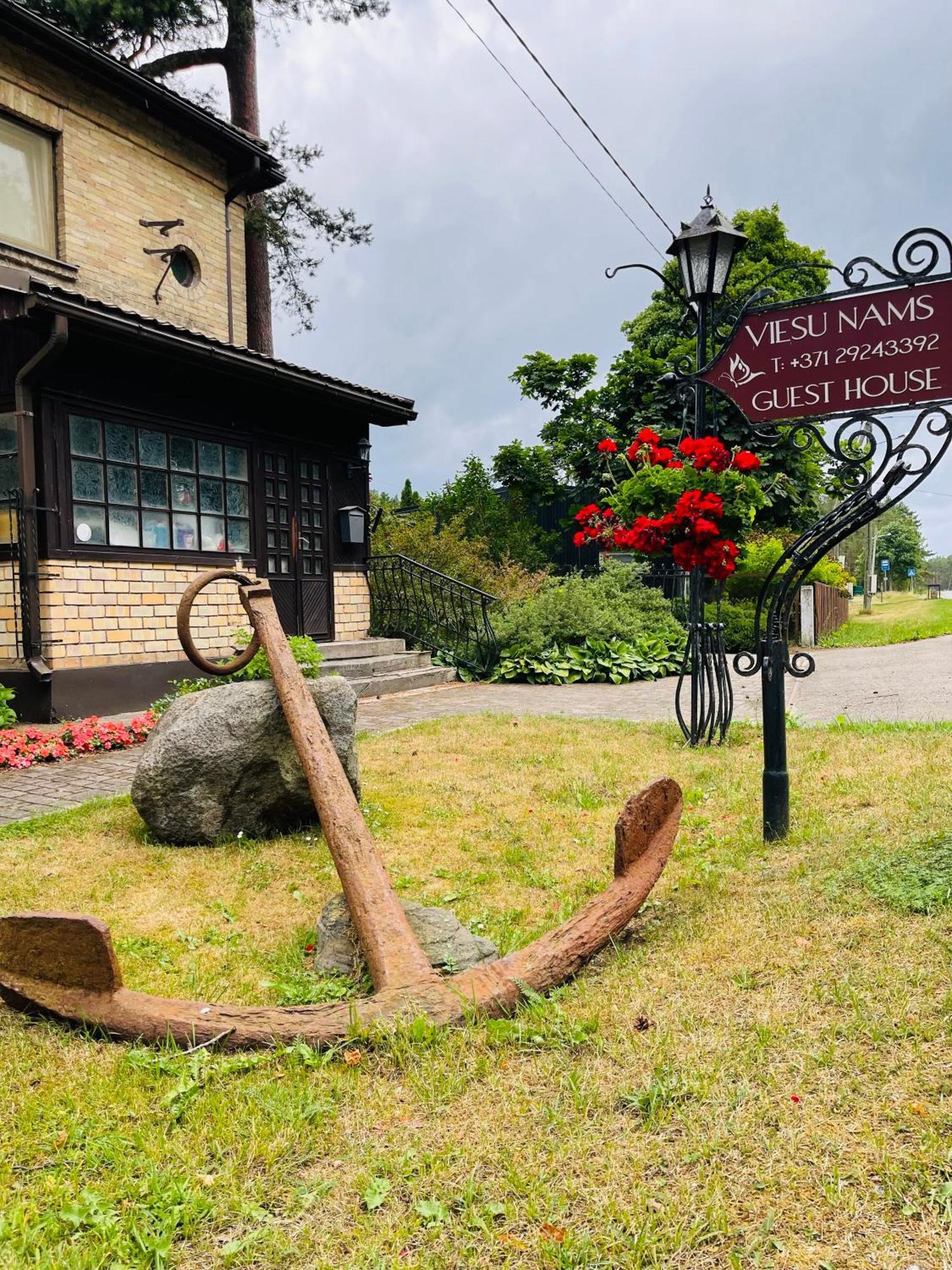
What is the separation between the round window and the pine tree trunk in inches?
69.8

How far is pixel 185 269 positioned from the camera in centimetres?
1253

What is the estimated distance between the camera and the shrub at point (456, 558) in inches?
565

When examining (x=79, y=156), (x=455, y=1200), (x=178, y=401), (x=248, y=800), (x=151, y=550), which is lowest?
(x=455, y=1200)

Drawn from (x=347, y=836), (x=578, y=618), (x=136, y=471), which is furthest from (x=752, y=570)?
(x=347, y=836)

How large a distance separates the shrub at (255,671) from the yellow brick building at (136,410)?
300 cm

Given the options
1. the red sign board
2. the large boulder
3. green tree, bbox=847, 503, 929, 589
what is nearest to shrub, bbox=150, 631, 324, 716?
the large boulder

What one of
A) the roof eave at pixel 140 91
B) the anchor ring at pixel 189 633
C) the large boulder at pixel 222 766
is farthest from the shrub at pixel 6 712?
the roof eave at pixel 140 91

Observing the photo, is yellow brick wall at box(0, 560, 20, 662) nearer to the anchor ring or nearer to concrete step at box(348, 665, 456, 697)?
concrete step at box(348, 665, 456, 697)

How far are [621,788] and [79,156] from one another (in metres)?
10.5

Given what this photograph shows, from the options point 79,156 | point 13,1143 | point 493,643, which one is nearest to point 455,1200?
point 13,1143

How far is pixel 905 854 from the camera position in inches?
131

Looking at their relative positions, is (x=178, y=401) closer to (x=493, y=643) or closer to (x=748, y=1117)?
(x=493, y=643)

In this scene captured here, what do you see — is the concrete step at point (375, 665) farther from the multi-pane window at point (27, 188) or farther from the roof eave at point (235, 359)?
the multi-pane window at point (27, 188)

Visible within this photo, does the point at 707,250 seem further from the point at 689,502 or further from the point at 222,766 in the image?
the point at 222,766
